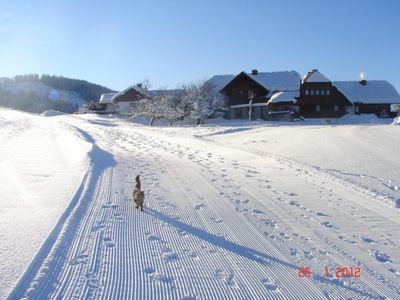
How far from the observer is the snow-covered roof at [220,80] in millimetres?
61547

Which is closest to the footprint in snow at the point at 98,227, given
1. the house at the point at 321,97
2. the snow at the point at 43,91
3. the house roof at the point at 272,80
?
the house at the point at 321,97

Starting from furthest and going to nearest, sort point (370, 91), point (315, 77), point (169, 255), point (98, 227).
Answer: point (370, 91) < point (315, 77) < point (98, 227) < point (169, 255)

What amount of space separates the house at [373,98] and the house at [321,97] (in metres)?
1.72

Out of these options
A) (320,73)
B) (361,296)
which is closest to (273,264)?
(361,296)

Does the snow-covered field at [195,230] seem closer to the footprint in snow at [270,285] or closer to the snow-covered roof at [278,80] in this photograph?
the footprint in snow at [270,285]

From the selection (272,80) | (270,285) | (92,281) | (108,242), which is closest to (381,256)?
(270,285)

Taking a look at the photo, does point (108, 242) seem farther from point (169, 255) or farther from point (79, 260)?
point (169, 255)

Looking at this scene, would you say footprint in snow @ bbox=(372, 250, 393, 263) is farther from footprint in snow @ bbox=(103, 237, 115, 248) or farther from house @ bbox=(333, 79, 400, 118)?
house @ bbox=(333, 79, 400, 118)

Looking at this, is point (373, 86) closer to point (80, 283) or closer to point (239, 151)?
point (239, 151)

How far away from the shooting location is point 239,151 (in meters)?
20.4

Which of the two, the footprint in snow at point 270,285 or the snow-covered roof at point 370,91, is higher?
the snow-covered roof at point 370,91

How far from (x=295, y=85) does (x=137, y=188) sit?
55.3 m

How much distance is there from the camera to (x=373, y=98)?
61.0 metres

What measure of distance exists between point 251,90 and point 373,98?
17.4m
